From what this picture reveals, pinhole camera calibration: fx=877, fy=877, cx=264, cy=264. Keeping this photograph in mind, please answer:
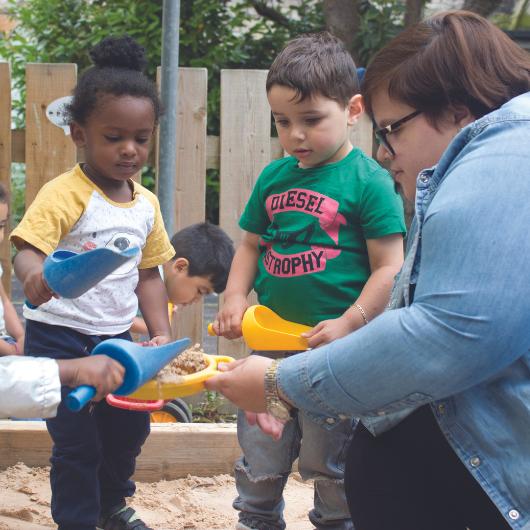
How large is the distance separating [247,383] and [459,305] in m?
0.56

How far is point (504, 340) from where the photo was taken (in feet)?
5.10

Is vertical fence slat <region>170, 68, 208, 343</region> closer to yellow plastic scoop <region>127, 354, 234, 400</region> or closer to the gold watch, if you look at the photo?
yellow plastic scoop <region>127, 354, 234, 400</region>

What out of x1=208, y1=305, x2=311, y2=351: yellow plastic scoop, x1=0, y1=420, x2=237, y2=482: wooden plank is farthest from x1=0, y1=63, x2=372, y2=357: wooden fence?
x1=208, y1=305, x2=311, y2=351: yellow plastic scoop

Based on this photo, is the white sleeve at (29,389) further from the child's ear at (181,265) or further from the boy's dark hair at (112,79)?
the child's ear at (181,265)

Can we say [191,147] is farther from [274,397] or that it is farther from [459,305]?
[459,305]

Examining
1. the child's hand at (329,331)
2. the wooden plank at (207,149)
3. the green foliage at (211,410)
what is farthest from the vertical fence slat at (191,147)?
the child's hand at (329,331)

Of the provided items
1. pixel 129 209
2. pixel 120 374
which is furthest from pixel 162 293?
pixel 120 374

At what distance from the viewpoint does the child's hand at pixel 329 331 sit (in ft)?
8.44

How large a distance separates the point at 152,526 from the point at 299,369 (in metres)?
1.56

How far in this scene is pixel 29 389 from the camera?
1.95 meters

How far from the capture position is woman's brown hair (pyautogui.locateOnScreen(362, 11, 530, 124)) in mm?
1788

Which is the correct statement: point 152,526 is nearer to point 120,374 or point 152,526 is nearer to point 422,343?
point 120,374

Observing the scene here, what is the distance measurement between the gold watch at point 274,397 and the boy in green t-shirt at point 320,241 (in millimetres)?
722

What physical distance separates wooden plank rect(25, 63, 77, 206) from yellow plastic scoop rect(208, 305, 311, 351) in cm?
209
